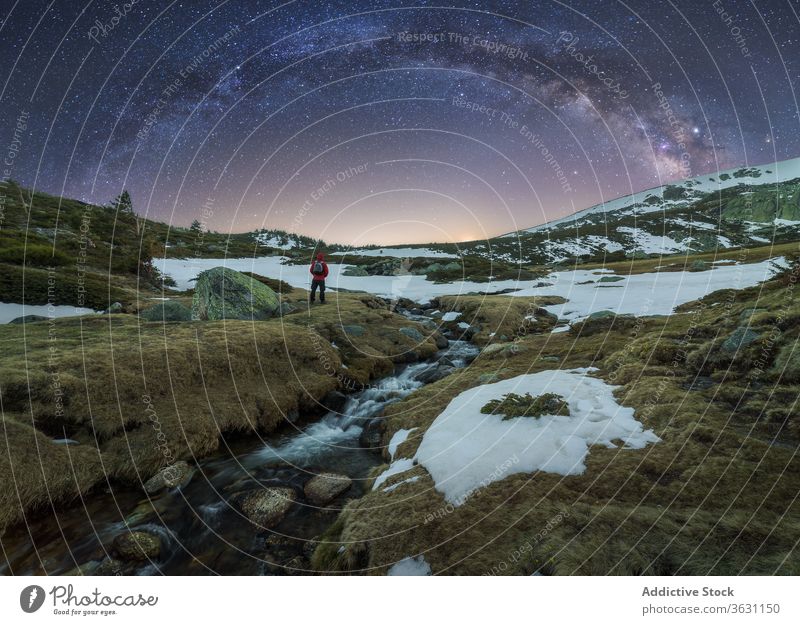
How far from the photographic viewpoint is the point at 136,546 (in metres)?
6.44

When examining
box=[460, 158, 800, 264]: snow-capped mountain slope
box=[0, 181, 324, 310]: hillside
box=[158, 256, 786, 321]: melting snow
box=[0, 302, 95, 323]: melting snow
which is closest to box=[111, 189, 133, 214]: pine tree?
box=[0, 181, 324, 310]: hillside

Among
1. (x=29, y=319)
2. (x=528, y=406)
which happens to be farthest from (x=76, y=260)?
(x=528, y=406)

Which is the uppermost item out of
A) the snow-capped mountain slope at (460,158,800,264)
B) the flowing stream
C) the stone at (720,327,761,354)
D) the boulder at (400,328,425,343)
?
the snow-capped mountain slope at (460,158,800,264)

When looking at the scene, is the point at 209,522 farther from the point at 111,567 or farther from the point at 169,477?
the point at 169,477

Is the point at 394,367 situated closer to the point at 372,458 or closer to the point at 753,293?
the point at 372,458

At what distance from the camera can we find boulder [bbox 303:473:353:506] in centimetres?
793

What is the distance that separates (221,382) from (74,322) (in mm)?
8972

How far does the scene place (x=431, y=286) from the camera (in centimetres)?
4822

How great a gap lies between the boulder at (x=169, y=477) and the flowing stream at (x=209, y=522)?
23cm

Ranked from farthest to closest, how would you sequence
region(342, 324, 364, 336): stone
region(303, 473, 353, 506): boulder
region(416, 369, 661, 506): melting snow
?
region(342, 324, 364, 336): stone → region(303, 473, 353, 506): boulder → region(416, 369, 661, 506): melting snow

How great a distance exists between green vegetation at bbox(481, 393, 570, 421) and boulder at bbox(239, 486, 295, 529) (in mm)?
5354

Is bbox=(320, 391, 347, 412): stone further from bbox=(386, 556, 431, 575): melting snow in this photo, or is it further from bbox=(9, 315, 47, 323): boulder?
bbox=(9, 315, 47, 323): boulder

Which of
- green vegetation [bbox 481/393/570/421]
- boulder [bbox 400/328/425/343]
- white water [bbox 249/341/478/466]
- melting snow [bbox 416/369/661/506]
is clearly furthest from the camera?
boulder [bbox 400/328/425/343]

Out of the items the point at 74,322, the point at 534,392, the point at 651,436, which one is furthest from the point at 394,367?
the point at 74,322
